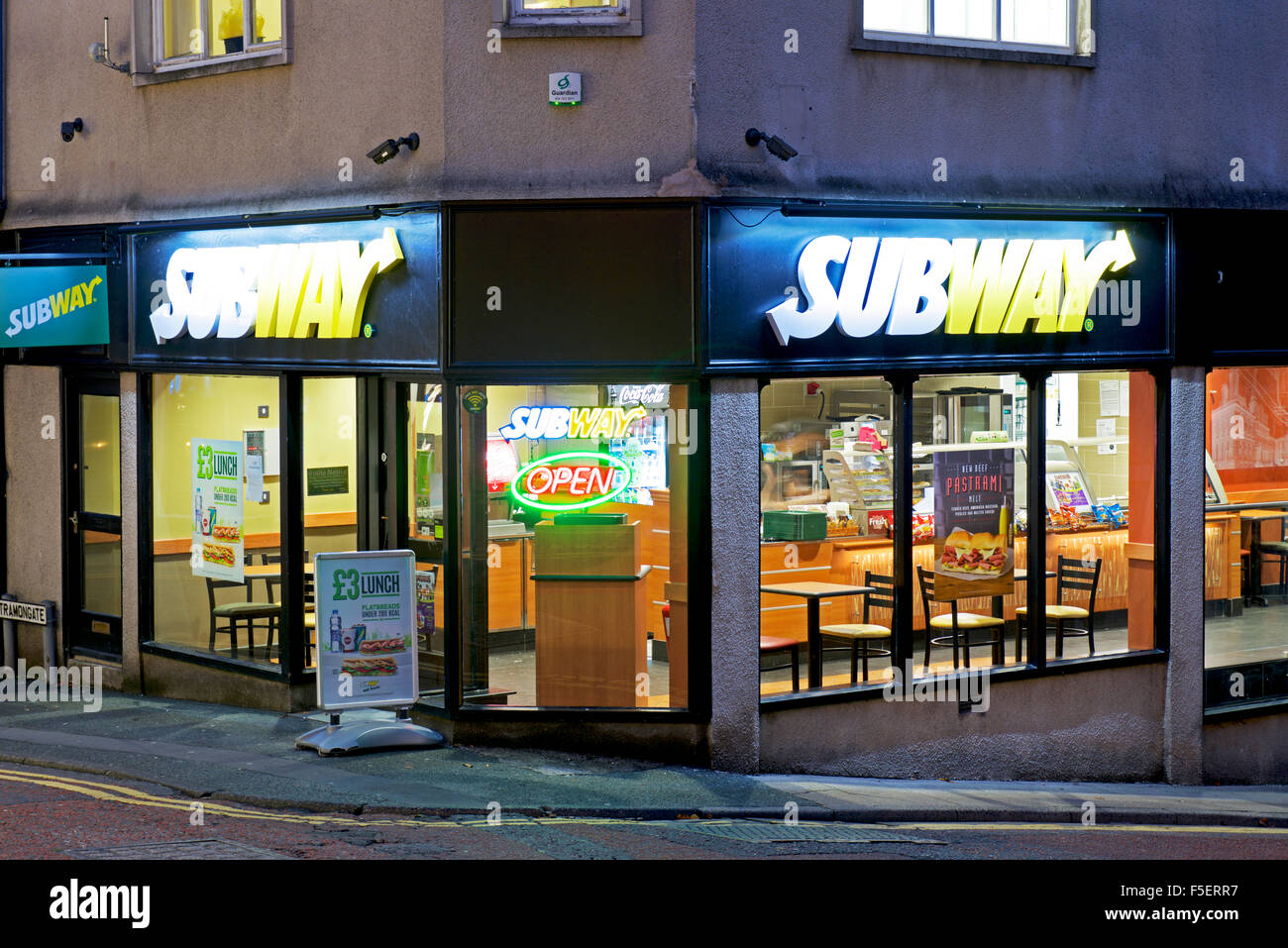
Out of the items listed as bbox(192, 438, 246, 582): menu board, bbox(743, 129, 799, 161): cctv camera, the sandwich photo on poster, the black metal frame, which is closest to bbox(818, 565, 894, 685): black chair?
the sandwich photo on poster

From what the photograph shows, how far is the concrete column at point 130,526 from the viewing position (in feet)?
44.5

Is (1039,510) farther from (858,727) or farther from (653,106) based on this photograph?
(653,106)

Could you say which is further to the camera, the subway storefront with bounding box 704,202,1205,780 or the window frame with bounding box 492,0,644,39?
the subway storefront with bounding box 704,202,1205,780

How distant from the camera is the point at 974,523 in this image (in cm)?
1223

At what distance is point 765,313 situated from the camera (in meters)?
10.9

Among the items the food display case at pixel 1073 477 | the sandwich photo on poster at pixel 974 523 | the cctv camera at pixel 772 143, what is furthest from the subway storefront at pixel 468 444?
the food display case at pixel 1073 477

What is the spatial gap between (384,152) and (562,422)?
2.37 meters

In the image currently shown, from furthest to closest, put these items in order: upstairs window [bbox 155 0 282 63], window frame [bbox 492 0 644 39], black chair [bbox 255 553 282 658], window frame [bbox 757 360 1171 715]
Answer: black chair [bbox 255 553 282 658]
upstairs window [bbox 155 0 282 63]
window frame [bbox 757 360 1171 715]
window frame [bbox 492 0 644 39]

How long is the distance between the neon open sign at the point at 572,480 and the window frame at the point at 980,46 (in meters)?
3.65

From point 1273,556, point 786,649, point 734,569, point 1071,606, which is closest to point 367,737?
point 734,569

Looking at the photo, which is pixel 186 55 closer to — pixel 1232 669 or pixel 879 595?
pixel 879 595

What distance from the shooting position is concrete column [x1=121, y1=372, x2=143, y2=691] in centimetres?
1358

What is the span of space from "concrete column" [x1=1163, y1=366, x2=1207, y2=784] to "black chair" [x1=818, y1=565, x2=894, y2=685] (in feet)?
8.76

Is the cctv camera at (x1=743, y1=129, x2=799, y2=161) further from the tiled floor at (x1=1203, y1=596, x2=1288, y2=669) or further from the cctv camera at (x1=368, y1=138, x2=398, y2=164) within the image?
the tiled floor at (x1=1203, y1=596, x2=1288, y2=669)
